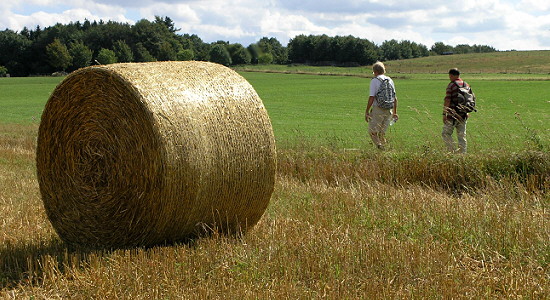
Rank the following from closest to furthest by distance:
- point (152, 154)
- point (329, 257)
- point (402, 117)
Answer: point (329, 257), point (152, 154), point (402, 117)

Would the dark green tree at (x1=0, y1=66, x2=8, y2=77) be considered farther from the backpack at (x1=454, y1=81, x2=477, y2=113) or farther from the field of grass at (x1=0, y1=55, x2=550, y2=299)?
the backpack at (x1=454, y1=81, x2=477, y2=113)

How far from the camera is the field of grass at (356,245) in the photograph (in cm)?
512

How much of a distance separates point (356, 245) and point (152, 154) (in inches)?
84.3

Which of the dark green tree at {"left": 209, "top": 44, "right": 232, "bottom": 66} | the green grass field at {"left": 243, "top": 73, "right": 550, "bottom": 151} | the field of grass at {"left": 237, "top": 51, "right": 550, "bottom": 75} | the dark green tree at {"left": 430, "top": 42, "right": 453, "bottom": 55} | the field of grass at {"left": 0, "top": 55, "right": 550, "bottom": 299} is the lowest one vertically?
the green grass field at {"left": 243, "top": 73, "right": 550, "bottom": 151}

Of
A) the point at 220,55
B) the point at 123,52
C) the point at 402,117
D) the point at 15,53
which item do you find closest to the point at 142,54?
the point at 123,52

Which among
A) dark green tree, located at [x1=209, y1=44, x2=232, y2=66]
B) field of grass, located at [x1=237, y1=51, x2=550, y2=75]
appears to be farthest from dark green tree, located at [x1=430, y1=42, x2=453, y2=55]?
dark green tree, located at [x1=209, y1=44, x2=232, y2=66]

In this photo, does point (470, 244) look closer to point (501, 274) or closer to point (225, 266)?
point (501, 274)

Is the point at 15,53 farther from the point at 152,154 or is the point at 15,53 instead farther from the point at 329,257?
the point at 329,257

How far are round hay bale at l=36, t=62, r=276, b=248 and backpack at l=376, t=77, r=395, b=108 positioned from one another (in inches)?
245

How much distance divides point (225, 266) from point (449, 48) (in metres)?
150

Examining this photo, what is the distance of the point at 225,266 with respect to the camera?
5645 millimetres

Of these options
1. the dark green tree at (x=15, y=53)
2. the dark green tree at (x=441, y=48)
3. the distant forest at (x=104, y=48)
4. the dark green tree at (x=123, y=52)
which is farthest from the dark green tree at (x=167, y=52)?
the dark green tree at (x=441, y=48)

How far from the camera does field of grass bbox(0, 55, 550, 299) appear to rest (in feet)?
16.8

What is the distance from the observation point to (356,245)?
19.7 feet
